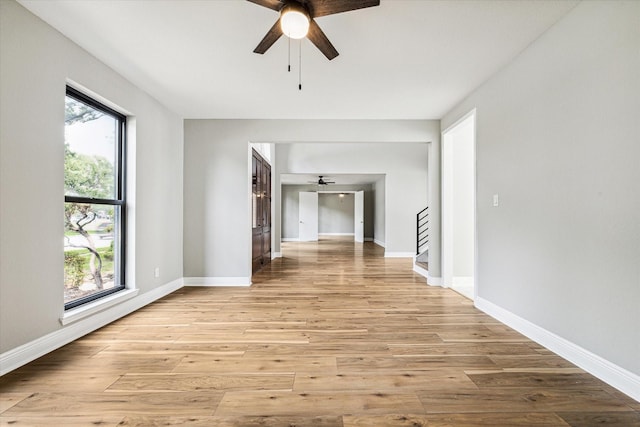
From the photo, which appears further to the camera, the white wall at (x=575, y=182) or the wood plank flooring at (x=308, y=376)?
the white wall at (x=575, y=182)

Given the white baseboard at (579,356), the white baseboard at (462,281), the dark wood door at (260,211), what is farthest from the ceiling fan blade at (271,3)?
the white baseboard at (462,281)

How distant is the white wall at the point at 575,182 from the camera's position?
71.7 inches

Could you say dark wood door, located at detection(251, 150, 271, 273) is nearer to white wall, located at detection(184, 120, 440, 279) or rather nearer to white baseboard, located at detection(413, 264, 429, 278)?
white wall, located at detection(184, 120, 440, 279)

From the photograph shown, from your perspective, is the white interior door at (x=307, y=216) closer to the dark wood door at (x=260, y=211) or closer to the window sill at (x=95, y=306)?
the dark wood door at (x=260, y=211)

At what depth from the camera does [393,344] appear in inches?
99.0

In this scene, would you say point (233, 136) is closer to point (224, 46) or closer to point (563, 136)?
point (224, 46)

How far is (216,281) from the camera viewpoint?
4.63 metres

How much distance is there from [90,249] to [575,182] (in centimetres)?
419

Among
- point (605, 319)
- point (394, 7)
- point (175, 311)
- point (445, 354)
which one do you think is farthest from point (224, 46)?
point (605, 319)

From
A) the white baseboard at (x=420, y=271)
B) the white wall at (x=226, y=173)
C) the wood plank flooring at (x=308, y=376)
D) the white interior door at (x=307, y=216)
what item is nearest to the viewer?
the wood plank flooring at (x=308, y=376)

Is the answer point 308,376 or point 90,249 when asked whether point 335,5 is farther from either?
point 90,249

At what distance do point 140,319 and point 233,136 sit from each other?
9.10ft

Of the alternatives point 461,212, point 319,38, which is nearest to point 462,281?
point 461,212

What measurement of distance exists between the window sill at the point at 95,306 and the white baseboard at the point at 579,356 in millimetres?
3895
